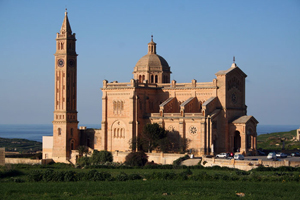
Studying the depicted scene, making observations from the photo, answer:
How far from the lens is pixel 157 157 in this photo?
66.6 meters

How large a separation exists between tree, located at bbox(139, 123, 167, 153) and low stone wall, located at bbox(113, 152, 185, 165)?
1838 millimetres

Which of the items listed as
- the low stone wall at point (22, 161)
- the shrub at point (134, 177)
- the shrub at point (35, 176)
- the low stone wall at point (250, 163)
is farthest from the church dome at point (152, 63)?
the shrub at point (35, 176)

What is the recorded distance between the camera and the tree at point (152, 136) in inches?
2702

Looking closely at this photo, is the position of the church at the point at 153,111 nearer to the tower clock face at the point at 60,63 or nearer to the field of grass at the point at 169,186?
the tower clock face at the point at 60,63

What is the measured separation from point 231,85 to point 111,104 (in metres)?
15.5

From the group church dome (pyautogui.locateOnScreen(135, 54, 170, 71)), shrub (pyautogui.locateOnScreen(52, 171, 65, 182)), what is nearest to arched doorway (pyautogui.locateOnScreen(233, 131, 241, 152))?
→ church dome (pyautogui.locateOnScreen(135, 54, 170, 71))

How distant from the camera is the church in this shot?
6775cm

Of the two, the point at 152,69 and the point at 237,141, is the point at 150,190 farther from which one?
the point at 152,69

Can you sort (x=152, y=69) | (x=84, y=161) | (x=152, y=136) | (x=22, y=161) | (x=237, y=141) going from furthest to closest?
(x=152, y=69), (x=22, y=161), (x=237, y=141), (x=84, y=161), (x=152, y=136)

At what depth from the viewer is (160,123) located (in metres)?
70.6

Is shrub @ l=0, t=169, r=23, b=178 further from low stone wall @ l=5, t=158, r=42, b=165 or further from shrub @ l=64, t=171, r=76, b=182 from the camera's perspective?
low stone wall @ l=5, t=158, r=42, b=165

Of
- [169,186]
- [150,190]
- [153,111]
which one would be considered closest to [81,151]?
[153,111]

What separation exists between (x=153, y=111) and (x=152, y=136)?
6654 mm

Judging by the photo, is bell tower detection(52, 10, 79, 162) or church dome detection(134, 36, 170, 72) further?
church dome detection(134, 36, 170, 72)
